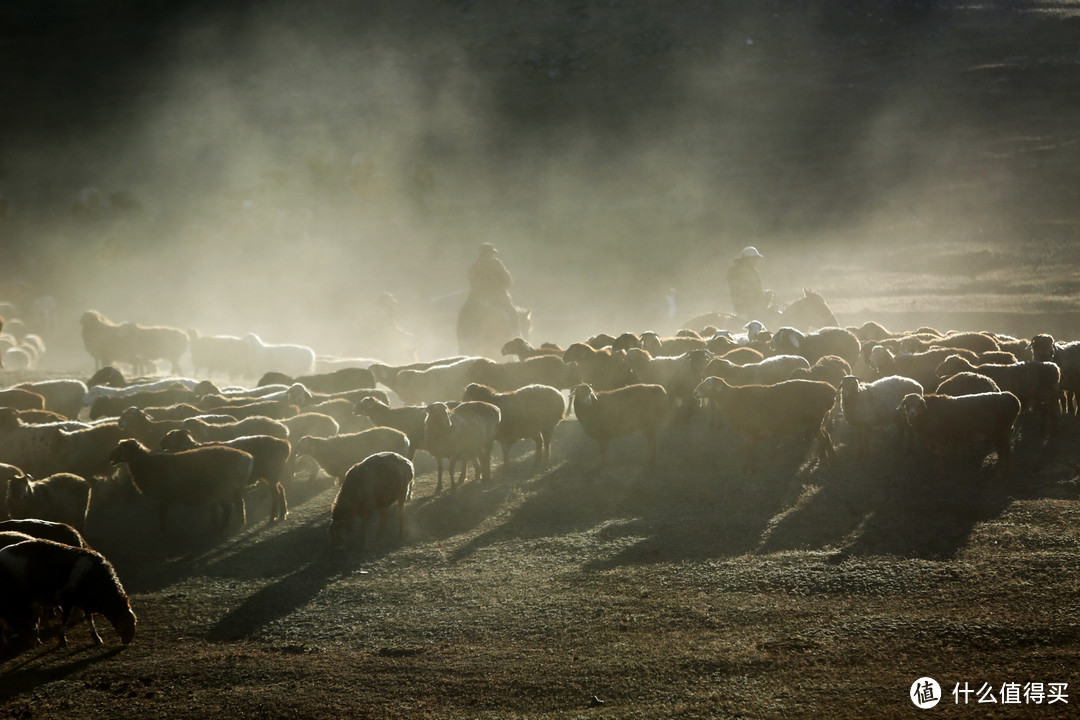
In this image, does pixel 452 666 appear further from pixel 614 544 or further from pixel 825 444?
pixel 825 444

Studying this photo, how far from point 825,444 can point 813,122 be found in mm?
64824

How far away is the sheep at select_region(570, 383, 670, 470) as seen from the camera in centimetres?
1684

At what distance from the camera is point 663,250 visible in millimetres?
60031

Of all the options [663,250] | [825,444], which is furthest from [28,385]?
[663,250]

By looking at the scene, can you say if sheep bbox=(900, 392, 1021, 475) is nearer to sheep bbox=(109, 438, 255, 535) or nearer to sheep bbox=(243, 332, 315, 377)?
sheep bbox=(109, 438, 255, 535)

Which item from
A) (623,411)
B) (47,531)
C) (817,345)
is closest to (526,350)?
(817,345)

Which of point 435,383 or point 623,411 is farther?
point 435,383

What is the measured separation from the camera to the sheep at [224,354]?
109 feet

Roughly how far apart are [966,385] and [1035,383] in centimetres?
148

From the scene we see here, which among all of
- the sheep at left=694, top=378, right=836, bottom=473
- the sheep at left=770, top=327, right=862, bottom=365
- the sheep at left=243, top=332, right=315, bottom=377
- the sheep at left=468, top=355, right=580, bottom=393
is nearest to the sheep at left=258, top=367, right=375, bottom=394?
the sheep at left=468, top=355, right=580, bottom=393

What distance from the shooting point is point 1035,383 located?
661 inches

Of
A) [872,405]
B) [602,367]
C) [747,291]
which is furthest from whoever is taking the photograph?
[747,291]

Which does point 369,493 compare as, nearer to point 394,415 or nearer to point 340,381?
point 394,415

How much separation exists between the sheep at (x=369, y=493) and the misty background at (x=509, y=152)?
2714 centimetres
